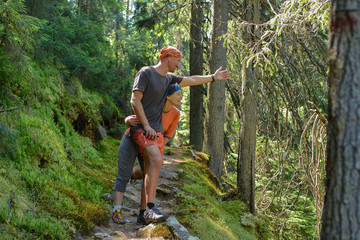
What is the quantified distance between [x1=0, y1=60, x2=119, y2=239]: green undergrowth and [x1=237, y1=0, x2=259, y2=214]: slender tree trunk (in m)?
3.02

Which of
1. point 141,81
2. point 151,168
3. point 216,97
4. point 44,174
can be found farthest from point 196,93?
point 44,174

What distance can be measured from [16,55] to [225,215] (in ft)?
15.2

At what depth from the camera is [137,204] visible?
607 cm

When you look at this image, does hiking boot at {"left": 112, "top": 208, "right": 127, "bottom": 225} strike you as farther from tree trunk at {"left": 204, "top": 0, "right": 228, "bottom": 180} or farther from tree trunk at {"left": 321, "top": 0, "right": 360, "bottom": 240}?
tree trunk at {"left": 204, "top": 0, "right": 228, "bottom": 180}

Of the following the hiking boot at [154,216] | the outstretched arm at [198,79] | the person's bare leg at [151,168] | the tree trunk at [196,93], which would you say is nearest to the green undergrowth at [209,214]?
the hiking boot at [154,216]

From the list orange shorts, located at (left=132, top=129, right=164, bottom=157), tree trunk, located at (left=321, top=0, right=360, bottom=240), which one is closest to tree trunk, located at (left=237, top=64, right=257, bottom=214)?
orange shorts, located at (left=132, top=129, right=164, bottom=157)

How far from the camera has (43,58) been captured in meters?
7.56

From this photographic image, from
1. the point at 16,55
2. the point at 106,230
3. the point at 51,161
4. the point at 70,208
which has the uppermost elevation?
the point at 16,55

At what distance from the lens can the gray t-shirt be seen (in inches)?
173

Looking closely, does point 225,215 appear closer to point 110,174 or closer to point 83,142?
point 110,174

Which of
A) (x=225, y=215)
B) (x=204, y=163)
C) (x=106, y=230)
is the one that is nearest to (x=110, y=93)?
(x=204, y=163)

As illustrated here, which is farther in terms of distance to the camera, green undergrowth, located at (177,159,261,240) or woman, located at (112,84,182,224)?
green undergrowth, located at (177,159,261,240)

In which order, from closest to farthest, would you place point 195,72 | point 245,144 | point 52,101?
1. point 52,101
2. point 245,144
3. point 195,72

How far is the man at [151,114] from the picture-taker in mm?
4340
